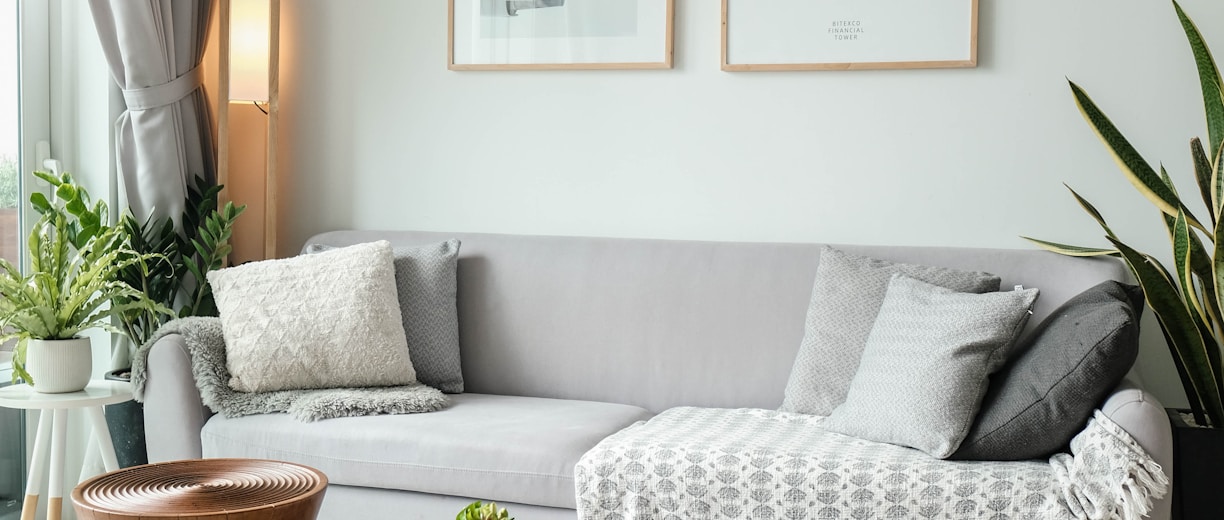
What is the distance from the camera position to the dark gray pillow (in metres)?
2.06

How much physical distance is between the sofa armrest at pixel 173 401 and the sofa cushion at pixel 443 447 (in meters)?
0.04

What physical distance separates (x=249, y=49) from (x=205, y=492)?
2017 millimetres

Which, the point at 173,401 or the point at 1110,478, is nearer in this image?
the point at 1110,478

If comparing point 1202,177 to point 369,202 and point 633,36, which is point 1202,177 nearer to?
point 633,36

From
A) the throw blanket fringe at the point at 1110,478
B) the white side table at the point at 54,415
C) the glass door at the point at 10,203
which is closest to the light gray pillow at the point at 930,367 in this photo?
the throw blanket fringe at the point at 1110,478

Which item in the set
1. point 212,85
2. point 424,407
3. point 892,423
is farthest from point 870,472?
point 212,85

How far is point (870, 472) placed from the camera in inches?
82.8

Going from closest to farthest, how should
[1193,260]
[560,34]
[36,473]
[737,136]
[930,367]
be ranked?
[930,367] → [1193,260] → [36,473] → [737,136] → [560,34]

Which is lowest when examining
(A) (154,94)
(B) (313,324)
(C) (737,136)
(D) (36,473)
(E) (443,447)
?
(D) (36,473)

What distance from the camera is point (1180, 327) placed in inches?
93.9

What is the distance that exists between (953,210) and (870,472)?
111 cm

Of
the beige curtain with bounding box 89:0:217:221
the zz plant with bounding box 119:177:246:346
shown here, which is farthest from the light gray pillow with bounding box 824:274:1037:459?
the beige curtain with bounding box 89:0:217:221

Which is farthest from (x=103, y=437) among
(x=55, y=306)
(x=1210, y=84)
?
(x=1210, y=84)

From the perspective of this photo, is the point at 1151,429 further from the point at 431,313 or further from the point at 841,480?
the point at 431,313
